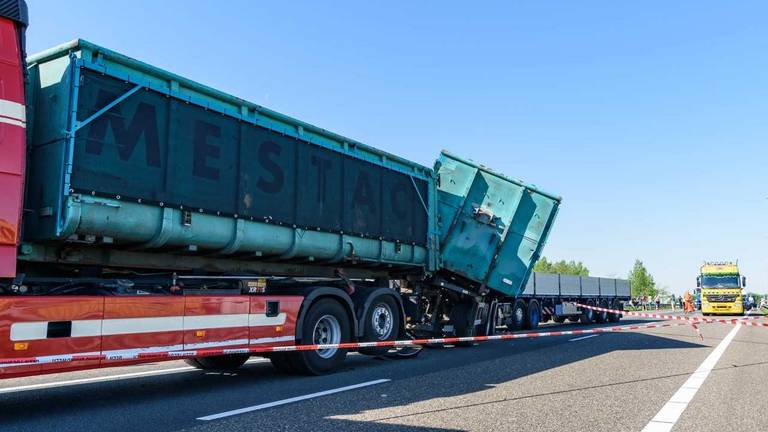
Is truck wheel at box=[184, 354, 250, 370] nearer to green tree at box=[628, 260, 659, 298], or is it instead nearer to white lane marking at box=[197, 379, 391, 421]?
white lane marking at box=[197, 379, 391, 421]

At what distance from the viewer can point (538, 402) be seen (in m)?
6.45

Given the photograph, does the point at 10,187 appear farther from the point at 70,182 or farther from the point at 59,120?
the point at 59,120

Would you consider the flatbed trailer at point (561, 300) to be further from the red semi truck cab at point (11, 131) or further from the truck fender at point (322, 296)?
the red semi truck cab at point (11, 131)

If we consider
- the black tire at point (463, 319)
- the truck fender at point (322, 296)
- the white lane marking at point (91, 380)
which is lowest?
the white lane marking at point (91, 380)

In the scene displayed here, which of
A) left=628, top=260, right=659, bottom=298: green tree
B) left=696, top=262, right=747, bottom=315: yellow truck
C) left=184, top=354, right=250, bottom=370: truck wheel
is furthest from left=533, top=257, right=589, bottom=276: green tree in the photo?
left=184, top=354, right=250, bottom=370: truck wheel

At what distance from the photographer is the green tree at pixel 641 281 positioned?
88938 mm

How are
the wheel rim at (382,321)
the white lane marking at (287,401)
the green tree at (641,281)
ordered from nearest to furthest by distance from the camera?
the white lane marking at (287,401), the wheel rim at (382,321), the green tree at (641,281)

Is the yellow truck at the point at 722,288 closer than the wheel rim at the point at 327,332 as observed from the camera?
No

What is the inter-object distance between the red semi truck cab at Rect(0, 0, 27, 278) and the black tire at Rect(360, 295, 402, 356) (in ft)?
17.7

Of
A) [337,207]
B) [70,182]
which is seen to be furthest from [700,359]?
[70,182]

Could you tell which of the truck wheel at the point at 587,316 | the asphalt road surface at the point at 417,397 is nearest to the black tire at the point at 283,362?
the asphalt road surface at the point at 417,397

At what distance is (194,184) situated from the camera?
7.43 metres

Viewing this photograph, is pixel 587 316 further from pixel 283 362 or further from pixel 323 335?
pixel 283 362

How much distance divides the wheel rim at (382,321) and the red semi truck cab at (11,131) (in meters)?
5.71
